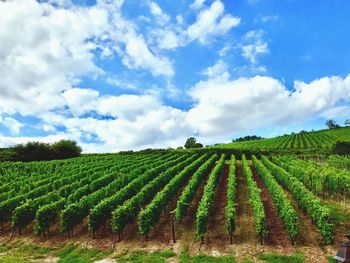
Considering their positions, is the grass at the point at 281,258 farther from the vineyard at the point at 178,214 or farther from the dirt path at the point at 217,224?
the dirt path at the point at 217,224

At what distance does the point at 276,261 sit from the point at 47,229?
46.9 feet

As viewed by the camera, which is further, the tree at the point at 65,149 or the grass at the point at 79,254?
the tree at the point at 65,149

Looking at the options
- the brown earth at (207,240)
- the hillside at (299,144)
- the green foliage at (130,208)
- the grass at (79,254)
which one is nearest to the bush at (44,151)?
the hillside at (299,144)

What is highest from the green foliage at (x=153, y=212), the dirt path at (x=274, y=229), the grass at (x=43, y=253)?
the green foliage at (x=153, y=212)

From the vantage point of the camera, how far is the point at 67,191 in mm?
→ 30234

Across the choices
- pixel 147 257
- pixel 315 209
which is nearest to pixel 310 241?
pixel 315 209

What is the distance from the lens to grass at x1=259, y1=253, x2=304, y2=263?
16891mm

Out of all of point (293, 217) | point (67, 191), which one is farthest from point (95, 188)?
point (293, 217)

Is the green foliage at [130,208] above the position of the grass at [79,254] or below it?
above

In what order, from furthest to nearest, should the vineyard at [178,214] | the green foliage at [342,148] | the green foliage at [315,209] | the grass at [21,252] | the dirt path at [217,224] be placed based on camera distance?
1. the green foliage at [342,148]
2. the dirt path at [217,224]
3. the vineyard at [178,214]
4. the green foliage at [315,209]
5. the grass at [21,252]

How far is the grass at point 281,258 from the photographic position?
16.9 meters

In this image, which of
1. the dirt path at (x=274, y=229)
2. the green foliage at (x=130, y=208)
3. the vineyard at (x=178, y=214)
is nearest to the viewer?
the dirt path at (x=274, y=229)

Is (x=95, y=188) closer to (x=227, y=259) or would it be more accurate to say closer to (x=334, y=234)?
(x=227, y=259)

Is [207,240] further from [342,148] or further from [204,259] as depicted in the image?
[342,148]
